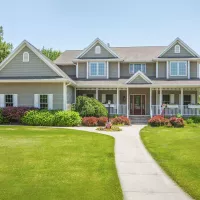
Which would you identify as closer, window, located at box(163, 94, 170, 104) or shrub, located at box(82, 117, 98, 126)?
shrub, located at box(82, 117, 98, 126)

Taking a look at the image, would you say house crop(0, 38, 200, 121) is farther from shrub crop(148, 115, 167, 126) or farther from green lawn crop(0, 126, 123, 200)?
green lawn crop(0, 126, 123, 200)

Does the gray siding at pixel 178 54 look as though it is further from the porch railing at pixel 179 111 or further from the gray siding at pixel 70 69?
the gray siding at pixel 70 69

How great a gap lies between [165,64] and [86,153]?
20068 mm

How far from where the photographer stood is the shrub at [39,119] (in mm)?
22453

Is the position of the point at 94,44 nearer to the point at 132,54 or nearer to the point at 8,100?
the point at 132,54

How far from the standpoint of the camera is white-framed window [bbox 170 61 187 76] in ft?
92.5

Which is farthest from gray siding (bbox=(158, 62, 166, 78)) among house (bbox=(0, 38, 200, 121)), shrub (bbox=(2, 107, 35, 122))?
shrub (bbox=(2, 107, 35, 122))

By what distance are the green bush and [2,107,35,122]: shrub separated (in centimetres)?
424

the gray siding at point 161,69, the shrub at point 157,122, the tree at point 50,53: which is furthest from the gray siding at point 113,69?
the tree at point 50,53

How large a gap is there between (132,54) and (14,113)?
558 inches

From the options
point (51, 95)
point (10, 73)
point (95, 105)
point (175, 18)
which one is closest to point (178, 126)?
point (95, 105)

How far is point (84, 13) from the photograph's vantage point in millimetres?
18016

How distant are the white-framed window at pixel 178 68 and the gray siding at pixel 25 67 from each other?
39.6 feet

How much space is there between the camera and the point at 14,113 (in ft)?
76.2
